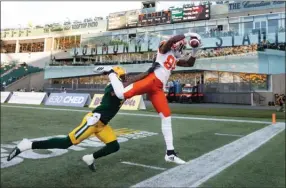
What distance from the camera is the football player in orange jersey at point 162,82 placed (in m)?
2.86

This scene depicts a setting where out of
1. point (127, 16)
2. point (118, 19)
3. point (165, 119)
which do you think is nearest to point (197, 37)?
point (165, 119)

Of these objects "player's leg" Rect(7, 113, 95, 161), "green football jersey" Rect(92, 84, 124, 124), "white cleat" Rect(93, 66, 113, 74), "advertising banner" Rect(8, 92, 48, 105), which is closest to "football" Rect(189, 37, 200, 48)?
"white cleat" Rect(93, 66, 113, 74)

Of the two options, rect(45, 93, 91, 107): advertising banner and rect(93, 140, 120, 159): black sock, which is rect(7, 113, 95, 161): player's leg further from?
rect(45, 93, 91, 107): advertising banner

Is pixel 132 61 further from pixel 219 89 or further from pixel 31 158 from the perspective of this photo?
pixel 219 89

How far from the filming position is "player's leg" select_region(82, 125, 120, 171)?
11.8ft

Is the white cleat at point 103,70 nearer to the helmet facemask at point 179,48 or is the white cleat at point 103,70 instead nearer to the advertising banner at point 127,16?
the helmet facemask at point 179,48

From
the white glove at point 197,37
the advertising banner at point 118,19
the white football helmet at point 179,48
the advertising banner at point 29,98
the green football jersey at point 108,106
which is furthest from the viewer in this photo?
the advertising banner at point 29,98

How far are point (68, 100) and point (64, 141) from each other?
157 feet

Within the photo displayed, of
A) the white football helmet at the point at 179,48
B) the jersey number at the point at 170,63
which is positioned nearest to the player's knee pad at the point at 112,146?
the jersey number at the point at 170,63

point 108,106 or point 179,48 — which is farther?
point 108,106

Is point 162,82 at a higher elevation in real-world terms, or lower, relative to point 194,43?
lower

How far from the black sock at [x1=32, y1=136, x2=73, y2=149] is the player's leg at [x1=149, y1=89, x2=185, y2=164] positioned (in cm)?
141

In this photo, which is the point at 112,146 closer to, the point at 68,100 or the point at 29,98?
the point at 68,100

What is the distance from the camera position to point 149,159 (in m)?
19.6
